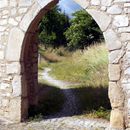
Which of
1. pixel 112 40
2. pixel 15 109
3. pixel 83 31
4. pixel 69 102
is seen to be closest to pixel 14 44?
pixel 15 109

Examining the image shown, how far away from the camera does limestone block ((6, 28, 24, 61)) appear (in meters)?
7.27

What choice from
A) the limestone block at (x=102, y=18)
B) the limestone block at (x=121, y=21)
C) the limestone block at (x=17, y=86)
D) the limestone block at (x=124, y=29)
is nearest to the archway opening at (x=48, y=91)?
the limestone block at (x=17, y=86)

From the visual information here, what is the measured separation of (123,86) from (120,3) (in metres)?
1.46

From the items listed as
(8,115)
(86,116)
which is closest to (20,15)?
(8,115)

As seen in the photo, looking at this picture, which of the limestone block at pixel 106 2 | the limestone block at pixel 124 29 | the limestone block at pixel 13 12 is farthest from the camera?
the limestone block at pixel 13 12

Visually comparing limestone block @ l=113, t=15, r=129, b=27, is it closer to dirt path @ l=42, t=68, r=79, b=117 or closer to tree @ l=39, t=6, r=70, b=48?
dirt path @ l=42, t=68, r=79, b=117

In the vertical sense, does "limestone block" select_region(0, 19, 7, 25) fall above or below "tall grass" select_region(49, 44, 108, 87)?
above

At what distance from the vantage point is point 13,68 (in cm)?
732

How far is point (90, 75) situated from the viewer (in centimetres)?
1134

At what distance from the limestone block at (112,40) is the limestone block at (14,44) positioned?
73.4 inches

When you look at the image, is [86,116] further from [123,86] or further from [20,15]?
[20,15]

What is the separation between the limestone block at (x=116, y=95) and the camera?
20.6 feet

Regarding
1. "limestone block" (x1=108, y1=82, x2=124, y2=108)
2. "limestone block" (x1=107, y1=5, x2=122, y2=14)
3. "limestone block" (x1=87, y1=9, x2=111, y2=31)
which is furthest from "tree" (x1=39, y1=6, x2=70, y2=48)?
"limestone block" (x1=108, y1=82, x2=124, y2=108)

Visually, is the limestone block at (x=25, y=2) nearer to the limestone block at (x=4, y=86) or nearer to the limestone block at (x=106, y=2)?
the limestone block at (x=106, y=2)
